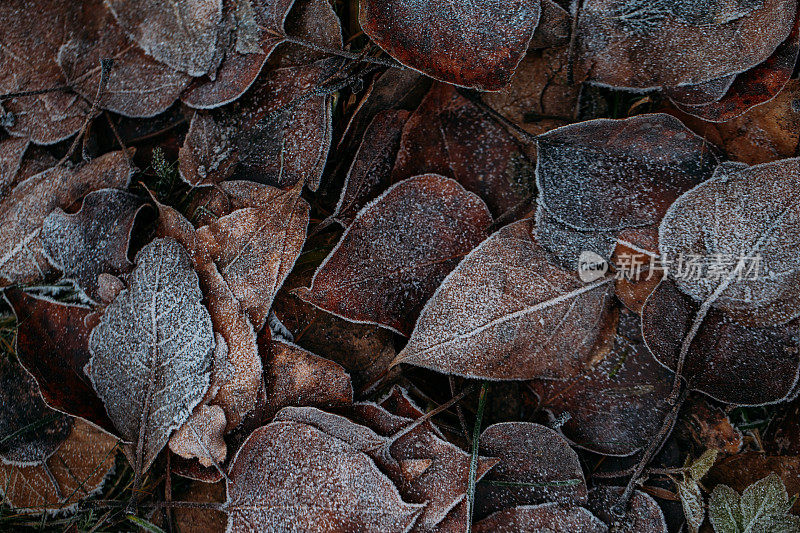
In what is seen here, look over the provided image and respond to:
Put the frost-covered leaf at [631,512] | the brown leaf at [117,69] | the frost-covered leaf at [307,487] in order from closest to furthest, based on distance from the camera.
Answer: the frost-covered leaf at [307,487] → the frost-covered leaf at [631,512] → the brown leaf at [117,69]

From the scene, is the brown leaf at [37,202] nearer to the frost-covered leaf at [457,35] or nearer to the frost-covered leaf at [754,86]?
the frost-covered leaf at [457,35]

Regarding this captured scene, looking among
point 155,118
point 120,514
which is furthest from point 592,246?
point 120,514

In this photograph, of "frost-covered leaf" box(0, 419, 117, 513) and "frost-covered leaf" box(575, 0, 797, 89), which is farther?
"frost-covered leaf" box(0, 419, 117, 513)

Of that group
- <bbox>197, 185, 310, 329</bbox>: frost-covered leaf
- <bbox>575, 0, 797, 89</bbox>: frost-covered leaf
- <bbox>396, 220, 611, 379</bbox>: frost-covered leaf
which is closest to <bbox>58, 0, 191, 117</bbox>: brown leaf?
<bbox>197, 185, 310, 329</bbox>: frost-covered leaf

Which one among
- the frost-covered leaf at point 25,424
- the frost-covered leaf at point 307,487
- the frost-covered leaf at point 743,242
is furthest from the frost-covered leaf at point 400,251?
the frost-covered leaf at point 25,424

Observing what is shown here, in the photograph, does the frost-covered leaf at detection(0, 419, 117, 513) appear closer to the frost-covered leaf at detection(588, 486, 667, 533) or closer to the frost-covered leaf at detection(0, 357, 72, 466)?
the frost-covered leaf at detection(0, 357, 72, 466)

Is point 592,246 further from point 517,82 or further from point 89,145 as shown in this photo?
point 89,145
